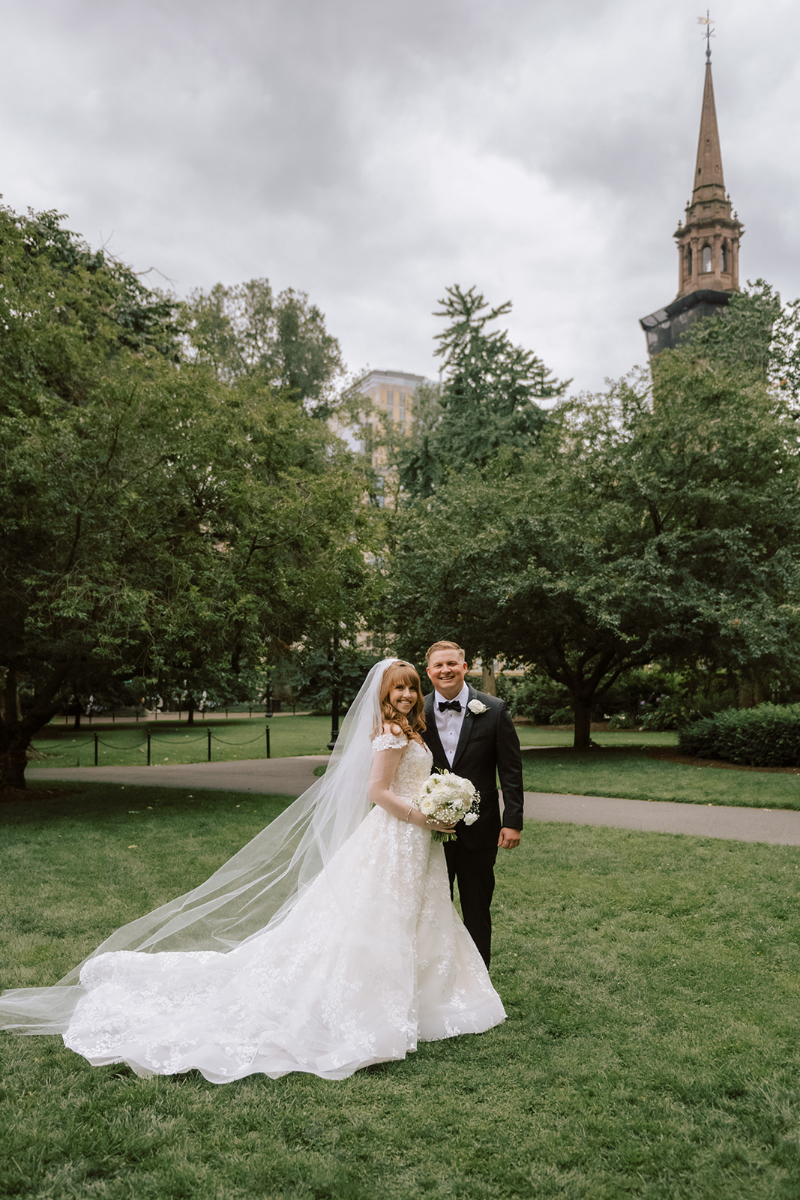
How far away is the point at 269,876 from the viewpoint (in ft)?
16.5

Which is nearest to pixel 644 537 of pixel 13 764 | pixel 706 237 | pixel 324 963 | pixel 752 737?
pixel 752 737

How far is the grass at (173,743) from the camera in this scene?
2172 centimetres

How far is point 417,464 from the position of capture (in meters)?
28.0

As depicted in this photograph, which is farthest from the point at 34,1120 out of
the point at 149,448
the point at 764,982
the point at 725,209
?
the point at 725,209

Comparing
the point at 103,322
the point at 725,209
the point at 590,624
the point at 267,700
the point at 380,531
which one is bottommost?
the point at 267,700

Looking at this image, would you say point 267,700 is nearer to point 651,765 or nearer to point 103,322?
point 651,765

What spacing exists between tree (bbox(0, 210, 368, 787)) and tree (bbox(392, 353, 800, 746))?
5.79 m

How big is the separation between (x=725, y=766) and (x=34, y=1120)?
15.6 metres

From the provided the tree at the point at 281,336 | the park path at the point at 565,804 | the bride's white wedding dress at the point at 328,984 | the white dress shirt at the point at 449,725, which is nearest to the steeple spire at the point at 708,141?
the tree at the point at 281,336

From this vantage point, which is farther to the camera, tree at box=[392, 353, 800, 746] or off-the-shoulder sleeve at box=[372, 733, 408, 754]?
tree at box=[392, 353, 800, 746]

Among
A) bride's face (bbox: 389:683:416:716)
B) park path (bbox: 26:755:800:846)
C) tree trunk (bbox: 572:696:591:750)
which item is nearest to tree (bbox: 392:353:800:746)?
tree trunk (bbox: 572:696:591:750)

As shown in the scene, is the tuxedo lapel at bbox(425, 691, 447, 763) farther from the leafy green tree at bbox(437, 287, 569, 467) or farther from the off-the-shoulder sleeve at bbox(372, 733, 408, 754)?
the leafy green tree at bbox(437, 287, 569, 467)

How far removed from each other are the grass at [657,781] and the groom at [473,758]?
8742 millimetres

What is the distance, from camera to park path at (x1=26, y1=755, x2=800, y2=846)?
33.6 ft
